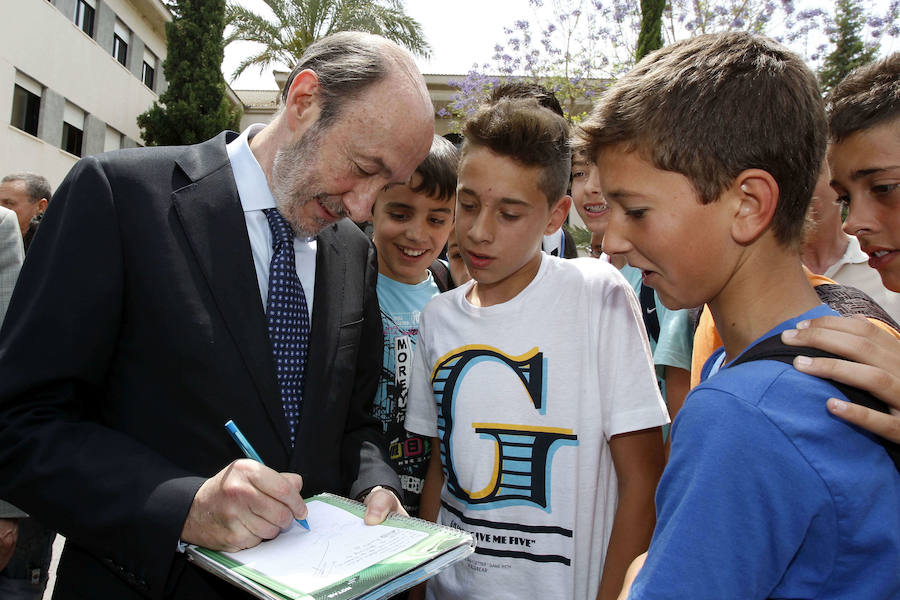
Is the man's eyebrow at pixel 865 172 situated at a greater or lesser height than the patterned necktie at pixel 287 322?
greater

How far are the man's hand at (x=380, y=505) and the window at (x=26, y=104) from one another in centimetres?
1733

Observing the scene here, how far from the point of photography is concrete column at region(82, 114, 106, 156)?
19016mm

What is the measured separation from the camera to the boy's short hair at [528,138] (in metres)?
2.31

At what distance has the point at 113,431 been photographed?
159cm

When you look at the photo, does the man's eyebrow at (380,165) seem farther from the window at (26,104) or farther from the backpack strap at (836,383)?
the window at (26,104)

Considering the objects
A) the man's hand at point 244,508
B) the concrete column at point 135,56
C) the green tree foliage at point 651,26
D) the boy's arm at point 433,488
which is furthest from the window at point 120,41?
the man's hand at point 244,508

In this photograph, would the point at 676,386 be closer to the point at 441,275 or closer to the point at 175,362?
the point at 441,275

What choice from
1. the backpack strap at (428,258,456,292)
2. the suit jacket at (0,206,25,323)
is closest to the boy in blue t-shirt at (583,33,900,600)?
the backpack strap at (428,258,456,292)

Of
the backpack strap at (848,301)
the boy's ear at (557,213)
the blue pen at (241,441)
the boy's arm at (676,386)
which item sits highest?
the boy's ear at (557,213)

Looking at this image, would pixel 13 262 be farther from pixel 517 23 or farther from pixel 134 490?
pixel 517 23

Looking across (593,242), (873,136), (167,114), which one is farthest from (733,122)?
(167,114)

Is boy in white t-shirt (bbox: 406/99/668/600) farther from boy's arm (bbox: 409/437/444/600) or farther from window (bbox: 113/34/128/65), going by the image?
window (bbox: 113/34/128/65)

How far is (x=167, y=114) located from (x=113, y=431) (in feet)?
74.0

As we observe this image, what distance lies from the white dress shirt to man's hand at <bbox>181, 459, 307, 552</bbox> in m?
0.57
